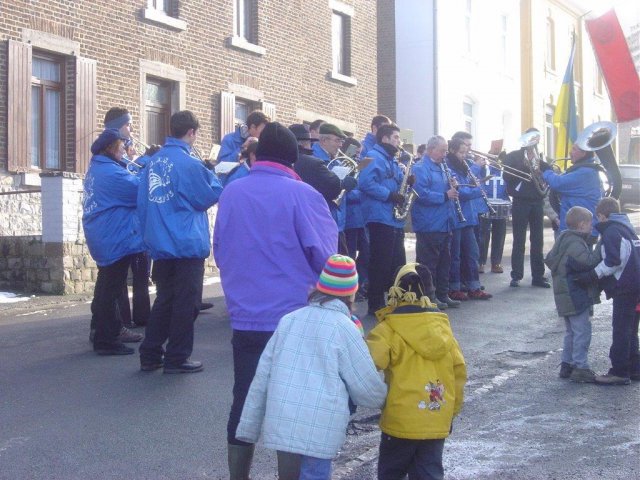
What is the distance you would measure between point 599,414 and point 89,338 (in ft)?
15.5

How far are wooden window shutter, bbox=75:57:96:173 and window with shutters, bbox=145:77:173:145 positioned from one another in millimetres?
1528

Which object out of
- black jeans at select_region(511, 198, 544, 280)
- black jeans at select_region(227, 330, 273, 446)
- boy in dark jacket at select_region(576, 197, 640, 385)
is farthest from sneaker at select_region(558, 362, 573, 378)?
black jeans at select_region(511, 198, 544, 280)

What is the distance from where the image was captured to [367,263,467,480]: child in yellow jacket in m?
4.74

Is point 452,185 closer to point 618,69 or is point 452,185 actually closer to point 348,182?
point 348,182

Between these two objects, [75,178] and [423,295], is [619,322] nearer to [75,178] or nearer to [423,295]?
[423,295]

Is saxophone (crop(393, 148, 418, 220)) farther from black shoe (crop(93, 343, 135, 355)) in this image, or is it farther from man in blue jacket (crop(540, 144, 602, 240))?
black shoe (crop(93, 343, 135, 355))

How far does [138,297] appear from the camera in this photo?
9898mm

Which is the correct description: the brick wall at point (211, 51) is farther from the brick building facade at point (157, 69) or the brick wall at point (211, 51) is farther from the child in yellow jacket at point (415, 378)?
the child in yellow jacket at point (415, 378)

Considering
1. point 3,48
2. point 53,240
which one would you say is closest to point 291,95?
point 3,48

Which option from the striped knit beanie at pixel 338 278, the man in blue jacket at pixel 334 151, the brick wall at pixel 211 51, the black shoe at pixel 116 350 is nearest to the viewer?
the striped knit beanie at pixel 338 278

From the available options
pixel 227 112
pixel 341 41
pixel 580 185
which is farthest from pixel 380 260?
pixel 341 41

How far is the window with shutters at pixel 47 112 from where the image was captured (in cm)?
1535

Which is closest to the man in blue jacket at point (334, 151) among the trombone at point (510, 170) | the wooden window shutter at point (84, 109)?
the trombone at point (510, 170)

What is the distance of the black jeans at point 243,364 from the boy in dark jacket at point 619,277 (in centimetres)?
365
